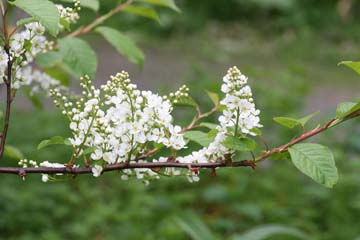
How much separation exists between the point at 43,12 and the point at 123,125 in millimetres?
194

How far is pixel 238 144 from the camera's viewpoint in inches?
38.8

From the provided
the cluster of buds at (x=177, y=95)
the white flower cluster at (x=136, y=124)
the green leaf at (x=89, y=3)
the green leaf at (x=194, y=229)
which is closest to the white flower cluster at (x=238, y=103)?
the white flower cluster at (x=136, y=124)

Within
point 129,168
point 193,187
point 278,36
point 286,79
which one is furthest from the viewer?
point 278,36

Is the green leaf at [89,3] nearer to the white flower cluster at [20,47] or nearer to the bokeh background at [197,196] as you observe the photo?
the white flower cluster at [20,47]

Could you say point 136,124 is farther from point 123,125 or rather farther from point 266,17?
point 266,17

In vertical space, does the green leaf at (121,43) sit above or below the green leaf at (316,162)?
above

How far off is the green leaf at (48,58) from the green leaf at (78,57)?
2cm

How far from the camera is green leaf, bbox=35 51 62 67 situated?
1.44 metres

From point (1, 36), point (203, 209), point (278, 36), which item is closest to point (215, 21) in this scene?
point (278, 36)

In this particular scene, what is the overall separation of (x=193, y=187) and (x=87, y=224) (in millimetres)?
804

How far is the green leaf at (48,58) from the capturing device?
144 cm

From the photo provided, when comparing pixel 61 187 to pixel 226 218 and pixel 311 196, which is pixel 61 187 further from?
pixel 311 196

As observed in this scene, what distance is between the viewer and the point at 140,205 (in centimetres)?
358

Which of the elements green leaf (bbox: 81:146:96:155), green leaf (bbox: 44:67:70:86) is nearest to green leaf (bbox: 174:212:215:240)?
green leaf (bbox: 44:67:70:86)
